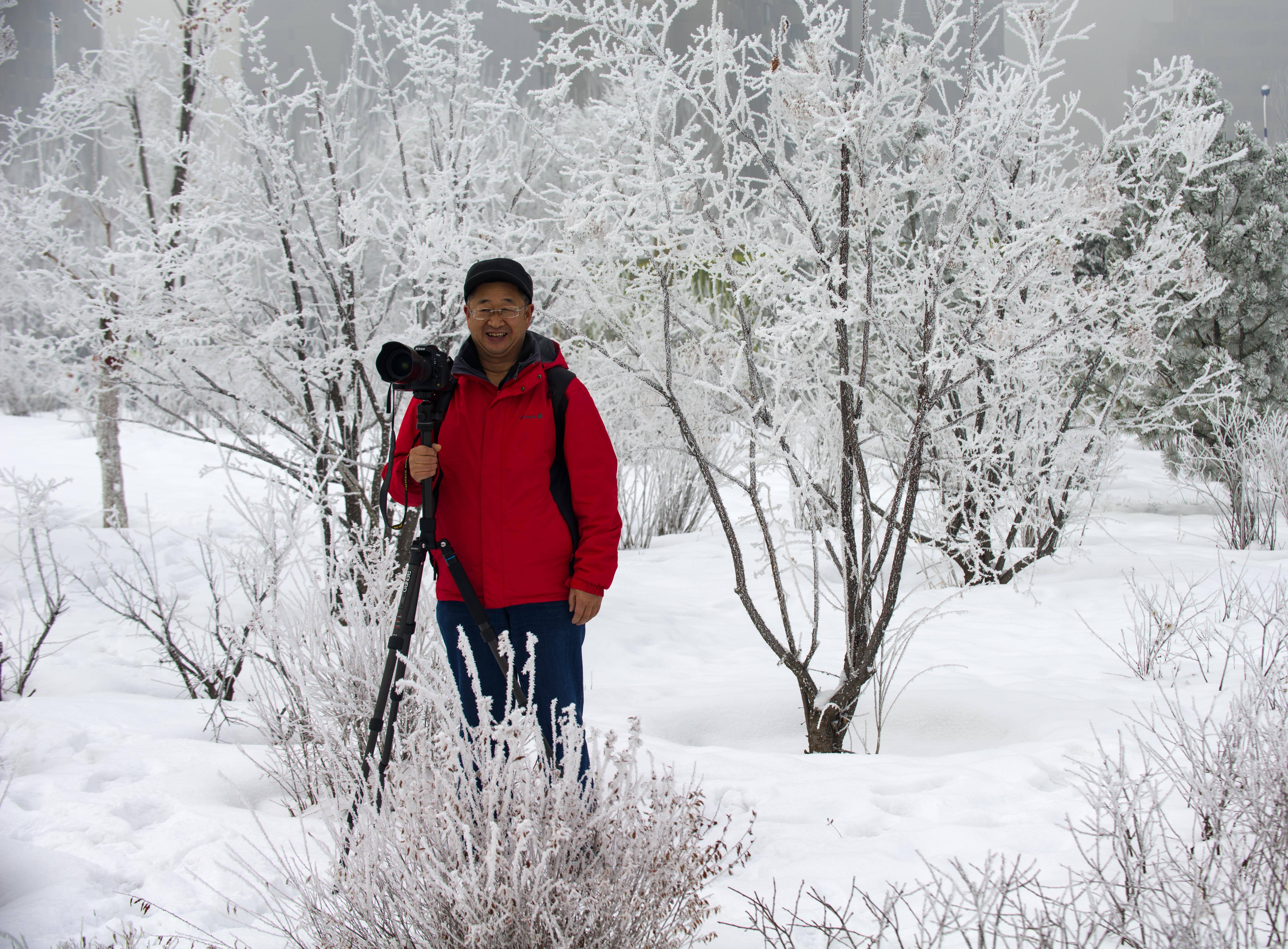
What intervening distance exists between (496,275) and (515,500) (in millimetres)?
548

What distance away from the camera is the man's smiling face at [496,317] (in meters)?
1.95

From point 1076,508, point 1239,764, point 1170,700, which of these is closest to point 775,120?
point 1239,764

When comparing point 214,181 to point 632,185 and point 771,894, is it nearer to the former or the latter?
point 632,185

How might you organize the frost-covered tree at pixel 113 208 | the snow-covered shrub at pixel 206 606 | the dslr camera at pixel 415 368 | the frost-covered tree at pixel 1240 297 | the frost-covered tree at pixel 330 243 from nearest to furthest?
the dslr camera at pixel 415 368
the snow-covered shrub at pixel 206 606
the frost-covered tree at pixel 330 243
the frost-covered tree at pixel 113 208
the frost-covered tree at pixel 1240 297

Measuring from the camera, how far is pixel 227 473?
10.1 feet

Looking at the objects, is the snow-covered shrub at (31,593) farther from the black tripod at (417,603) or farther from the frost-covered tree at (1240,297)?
the frost-covered tree at (1240,297)

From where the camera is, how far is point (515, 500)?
1913 millimetres

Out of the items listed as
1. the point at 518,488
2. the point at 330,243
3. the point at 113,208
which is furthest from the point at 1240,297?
the point at 113,208

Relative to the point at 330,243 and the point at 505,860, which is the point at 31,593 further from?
the point at 505,860

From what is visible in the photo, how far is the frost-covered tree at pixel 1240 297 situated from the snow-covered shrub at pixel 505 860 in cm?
855

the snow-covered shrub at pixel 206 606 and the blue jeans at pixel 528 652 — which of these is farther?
the snow-covered shrub at pixel 206 606

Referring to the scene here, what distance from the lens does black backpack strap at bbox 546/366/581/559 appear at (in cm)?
196

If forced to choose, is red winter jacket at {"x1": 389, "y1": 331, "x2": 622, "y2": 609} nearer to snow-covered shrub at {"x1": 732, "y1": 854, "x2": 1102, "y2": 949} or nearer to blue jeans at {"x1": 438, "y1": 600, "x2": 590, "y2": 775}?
blue jeans at {"x1": 438, "y1": 600, "x2": 590, "y2": 775}

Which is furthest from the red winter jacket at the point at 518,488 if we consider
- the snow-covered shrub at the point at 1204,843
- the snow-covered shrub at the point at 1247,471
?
the snow-covered shrub at the point at 1247,471
